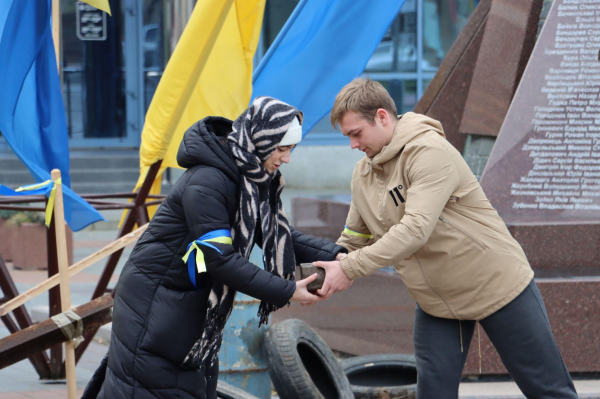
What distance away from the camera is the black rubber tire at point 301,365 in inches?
174

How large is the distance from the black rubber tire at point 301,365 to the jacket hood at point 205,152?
1786mm

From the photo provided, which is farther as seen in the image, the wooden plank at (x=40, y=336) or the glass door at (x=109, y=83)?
the glass door at (x=109, y=83)

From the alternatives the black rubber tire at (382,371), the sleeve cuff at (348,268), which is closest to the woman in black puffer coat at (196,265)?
the sleeve cuff at (348,268)

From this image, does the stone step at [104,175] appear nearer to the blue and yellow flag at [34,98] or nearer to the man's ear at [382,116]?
the blue and yellow flag at [34,98]

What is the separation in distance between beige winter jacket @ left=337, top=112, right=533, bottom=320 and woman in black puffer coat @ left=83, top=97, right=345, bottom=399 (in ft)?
1.34

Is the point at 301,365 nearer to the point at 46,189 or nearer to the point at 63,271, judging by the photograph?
the point at 63,271

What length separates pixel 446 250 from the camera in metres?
3.21

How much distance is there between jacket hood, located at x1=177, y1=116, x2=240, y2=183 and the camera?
2908 mm

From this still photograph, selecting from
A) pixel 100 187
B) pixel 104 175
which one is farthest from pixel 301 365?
pixel 104 175

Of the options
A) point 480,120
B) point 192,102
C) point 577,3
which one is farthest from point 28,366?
point 577,3

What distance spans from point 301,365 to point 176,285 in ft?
5.33

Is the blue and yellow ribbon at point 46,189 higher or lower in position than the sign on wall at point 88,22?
lower

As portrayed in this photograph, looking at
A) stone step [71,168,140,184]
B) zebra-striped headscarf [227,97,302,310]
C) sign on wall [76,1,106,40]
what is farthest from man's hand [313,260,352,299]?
sign on wall [76,1,106,40]

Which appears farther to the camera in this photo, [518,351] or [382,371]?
[382,371]
